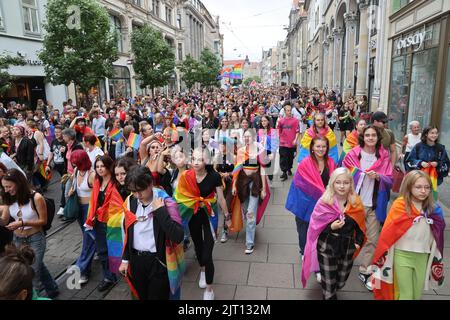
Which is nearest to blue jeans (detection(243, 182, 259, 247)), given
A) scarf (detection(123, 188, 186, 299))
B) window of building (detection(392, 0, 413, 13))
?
scarf (detection(123, 188, 186, 299))

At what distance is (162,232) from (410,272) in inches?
91.1

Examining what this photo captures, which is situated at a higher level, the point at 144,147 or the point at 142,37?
the point at 142,37

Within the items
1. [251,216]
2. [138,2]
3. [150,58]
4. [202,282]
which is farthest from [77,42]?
[138,2]

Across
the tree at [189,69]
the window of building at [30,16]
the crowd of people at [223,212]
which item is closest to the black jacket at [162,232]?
the crowd of people at [223,212]

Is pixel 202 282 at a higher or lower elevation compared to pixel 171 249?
lower

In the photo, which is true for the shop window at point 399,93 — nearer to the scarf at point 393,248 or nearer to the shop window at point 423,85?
the shop window at point 423,85

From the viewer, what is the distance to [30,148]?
24.0 ft

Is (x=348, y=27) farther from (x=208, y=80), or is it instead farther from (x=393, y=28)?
(x=208, y=80)

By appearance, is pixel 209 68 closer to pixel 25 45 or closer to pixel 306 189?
pixel 25 45

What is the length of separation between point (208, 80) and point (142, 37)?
72.6 feet

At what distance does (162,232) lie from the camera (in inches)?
120

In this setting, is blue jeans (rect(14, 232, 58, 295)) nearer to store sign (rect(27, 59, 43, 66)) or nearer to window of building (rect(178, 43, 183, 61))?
store sign (rect(27, 59, 43, 66))

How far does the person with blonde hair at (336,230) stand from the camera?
11.4ft
